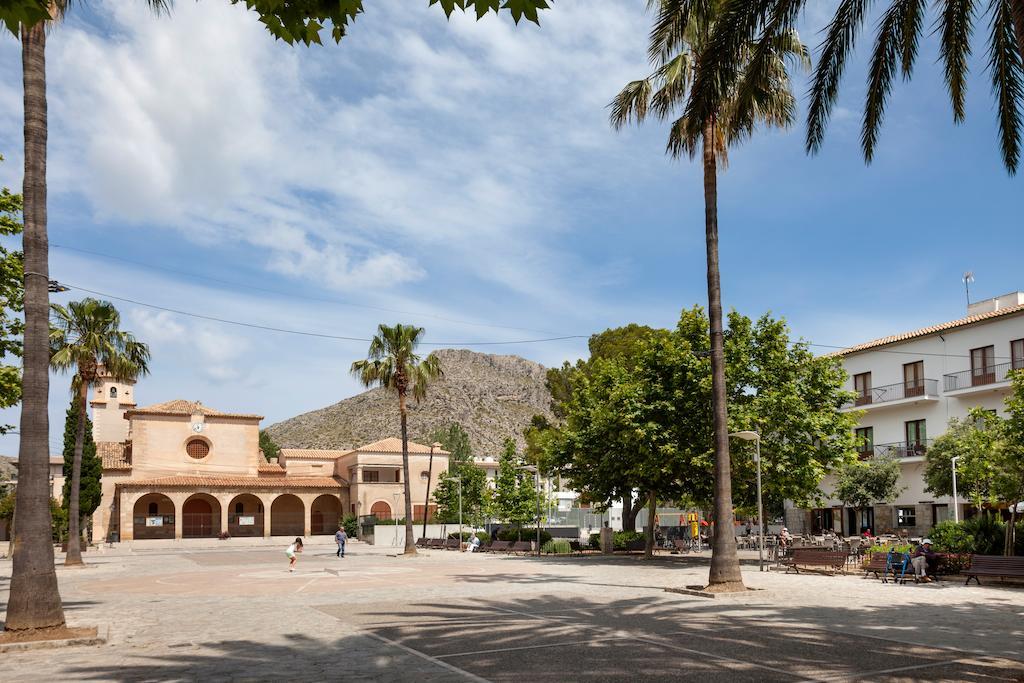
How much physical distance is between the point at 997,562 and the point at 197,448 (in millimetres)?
63378

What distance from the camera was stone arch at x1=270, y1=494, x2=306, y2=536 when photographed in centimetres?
7244

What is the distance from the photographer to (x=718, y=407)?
20.1 meters

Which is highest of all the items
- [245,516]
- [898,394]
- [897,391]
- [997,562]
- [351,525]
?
[897,391]

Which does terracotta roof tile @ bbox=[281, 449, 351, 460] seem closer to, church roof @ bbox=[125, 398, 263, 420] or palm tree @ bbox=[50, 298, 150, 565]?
church roof @ bbox=[125, 398, 263, 420]

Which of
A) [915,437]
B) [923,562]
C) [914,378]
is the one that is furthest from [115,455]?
[923,562]

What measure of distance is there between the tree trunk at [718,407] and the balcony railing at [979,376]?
2901 centimetres

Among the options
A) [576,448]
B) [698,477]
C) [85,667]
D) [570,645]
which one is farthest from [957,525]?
[85,667]

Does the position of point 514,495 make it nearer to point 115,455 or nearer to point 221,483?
point 221,483

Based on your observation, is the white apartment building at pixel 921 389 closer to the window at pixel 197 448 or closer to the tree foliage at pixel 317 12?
the tree foliage at pixel 317 12

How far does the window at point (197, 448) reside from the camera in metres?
70.4

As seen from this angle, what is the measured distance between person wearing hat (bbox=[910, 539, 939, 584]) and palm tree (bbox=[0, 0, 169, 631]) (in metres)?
19.5

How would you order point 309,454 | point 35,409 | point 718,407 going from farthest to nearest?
point 309,454
point 718,407
point 35,409

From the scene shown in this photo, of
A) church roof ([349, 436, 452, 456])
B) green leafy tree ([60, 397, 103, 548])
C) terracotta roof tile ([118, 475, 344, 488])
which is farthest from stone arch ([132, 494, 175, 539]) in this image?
church roof ([349, 436, 452, 456])

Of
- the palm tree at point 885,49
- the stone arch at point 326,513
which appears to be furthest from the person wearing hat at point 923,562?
the stone arch at point 326,513
